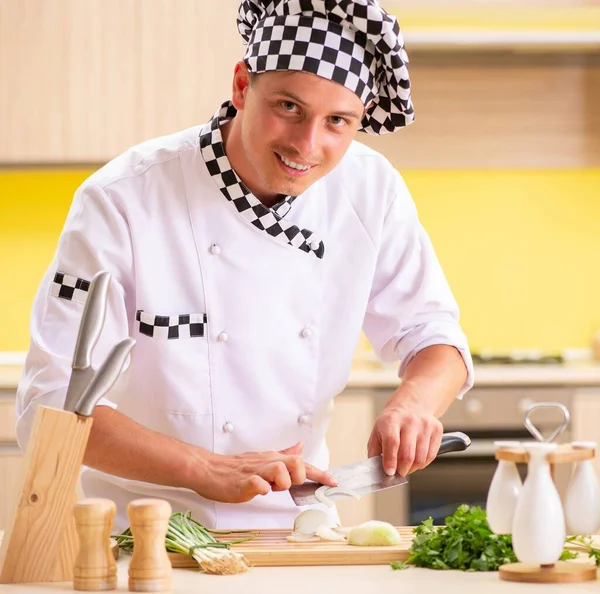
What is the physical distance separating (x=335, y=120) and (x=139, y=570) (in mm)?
719

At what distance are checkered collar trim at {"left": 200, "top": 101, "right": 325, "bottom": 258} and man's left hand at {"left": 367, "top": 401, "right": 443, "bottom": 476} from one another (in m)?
0.33

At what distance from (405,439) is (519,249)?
2.17m

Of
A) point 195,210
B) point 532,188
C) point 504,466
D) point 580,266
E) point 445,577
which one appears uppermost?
point 532,188

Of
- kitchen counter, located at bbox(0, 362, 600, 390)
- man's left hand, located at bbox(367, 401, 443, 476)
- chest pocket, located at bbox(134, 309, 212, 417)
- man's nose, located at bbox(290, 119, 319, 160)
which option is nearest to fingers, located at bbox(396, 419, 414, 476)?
man's left hand, located at bbox(367, 401, 443, 476)

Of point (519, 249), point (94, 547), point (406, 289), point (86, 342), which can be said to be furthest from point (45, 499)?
point (519, 249)

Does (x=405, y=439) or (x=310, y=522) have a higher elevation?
(x=405, y=439)

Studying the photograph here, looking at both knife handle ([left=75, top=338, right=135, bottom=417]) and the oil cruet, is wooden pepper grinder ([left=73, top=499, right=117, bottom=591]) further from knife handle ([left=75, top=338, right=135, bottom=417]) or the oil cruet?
the oil cruet

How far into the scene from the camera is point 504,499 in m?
1.26

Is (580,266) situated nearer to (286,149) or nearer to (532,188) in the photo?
(532,188)

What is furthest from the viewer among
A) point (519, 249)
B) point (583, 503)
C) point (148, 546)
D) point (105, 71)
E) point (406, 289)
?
point (519, 249)

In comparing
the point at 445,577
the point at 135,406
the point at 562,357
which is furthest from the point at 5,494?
the point at 445,577

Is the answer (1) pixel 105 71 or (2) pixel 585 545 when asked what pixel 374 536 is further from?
(1) pixel 105 71

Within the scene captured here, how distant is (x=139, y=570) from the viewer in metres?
1.17

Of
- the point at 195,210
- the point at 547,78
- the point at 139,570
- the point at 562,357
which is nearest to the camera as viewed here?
the point at 139,570
